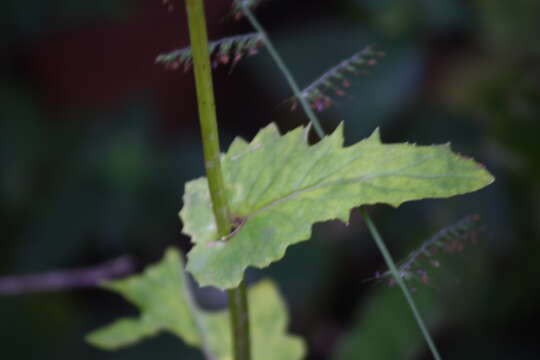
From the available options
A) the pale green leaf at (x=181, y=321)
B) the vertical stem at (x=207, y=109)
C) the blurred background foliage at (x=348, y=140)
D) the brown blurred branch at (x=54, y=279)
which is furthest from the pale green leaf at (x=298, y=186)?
the brown blurred branch at (x=54, y=279)

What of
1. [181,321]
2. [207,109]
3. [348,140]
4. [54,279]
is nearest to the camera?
[207,109]

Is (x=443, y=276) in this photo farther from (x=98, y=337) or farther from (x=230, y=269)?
(x=230, y=269)

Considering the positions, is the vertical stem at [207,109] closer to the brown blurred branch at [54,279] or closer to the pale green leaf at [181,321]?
the pale green leaf at [181,321]

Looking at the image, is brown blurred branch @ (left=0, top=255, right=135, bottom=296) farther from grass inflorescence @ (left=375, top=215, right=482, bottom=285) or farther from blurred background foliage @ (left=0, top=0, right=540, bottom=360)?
grass inflorescence @ (left=375, top=215, right=482, bottom=285)

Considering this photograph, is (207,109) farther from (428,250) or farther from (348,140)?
(348,140)

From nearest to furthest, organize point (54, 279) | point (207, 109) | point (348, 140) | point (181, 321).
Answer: point (207, 109), point (181, 321), point (54, 279), point (348, 140)

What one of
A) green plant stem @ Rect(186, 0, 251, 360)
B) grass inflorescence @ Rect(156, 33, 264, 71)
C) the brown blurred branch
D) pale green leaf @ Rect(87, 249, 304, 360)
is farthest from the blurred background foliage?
grass inflorescence @ Rect(156, 33, 264, 71)

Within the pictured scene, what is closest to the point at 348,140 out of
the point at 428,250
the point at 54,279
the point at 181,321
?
the point at 54,279
